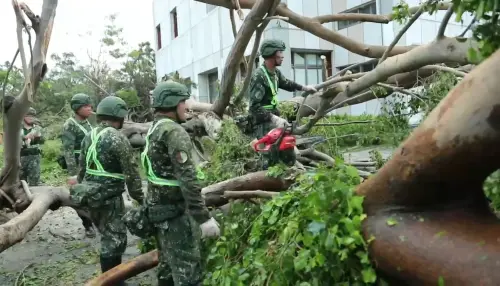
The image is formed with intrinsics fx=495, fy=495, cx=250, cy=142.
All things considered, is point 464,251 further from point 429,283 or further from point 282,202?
point 282,202

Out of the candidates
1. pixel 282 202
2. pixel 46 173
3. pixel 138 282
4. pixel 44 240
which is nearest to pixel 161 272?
pixel 138 282

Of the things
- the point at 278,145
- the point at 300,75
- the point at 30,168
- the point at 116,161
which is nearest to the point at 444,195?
the point at 278,145

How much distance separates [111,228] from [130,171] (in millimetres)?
702

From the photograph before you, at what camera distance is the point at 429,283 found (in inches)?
90.9

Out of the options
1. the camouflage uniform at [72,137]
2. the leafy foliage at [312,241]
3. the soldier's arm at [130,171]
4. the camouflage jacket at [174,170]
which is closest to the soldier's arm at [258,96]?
the soldier's arm at [130,171]

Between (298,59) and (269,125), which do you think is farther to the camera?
(298,59)

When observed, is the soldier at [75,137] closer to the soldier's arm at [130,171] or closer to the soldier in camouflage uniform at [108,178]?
the soldier in camouflage uniform at [108,178]

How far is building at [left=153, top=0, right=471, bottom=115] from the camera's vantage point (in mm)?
16547

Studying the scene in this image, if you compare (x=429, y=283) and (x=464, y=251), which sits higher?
(x=464, y=251)

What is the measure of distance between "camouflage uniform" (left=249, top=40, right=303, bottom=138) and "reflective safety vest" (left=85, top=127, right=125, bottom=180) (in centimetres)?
168

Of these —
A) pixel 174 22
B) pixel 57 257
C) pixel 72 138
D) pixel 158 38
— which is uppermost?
pixel 174 22

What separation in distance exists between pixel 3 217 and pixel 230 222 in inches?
165

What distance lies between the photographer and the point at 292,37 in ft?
58.5

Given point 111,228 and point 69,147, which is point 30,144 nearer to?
point 69,147
